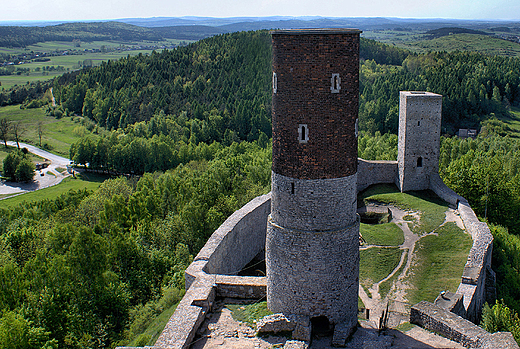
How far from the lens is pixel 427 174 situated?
42.2 metres

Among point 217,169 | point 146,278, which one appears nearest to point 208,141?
point 217,169

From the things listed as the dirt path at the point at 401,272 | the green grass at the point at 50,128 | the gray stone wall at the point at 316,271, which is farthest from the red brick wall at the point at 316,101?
the green grass at the point at 50,128

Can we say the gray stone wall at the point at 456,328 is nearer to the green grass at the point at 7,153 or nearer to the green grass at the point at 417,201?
the green grass at the point at 417,201

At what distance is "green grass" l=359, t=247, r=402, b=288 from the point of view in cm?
2827

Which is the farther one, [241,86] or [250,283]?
[241,86]

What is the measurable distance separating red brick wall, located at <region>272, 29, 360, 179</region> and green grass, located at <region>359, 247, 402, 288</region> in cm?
1245

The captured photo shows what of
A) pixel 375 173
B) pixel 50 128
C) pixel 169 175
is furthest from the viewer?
pixel 50 128

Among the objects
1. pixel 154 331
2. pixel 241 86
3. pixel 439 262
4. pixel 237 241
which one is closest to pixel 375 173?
pixel 439 262

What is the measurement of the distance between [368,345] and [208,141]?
82847mm

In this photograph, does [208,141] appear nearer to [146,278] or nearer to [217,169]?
[217,169]

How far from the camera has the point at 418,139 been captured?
1618 inches

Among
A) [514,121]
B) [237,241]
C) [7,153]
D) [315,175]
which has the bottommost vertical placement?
[7,153]

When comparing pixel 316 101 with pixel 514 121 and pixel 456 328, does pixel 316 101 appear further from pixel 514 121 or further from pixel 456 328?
pixel 514 121

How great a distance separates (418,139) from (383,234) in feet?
36.3
